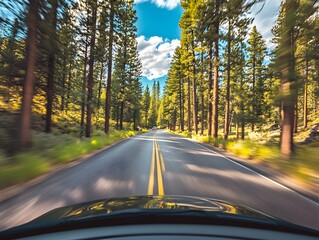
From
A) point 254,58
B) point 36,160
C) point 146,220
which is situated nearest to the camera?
point 146,220

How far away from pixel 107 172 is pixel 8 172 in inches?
113

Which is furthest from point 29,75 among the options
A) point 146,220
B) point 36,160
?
point 146,220

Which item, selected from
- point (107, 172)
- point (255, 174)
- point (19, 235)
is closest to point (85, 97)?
point (107, 172)

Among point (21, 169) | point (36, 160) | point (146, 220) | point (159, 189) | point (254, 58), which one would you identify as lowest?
point (159, 189)

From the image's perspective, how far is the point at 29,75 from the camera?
9.77 m

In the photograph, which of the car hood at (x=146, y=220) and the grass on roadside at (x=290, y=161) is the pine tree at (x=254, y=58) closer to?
the grass on roadside at (x=290, y=161)

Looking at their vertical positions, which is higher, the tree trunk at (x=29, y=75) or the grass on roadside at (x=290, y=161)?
the tree trunk at (x=29, y=75)

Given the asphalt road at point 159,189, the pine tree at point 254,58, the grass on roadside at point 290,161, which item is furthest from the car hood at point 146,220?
the pine tree at point 254,58

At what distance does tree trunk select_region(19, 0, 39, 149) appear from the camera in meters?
9.48

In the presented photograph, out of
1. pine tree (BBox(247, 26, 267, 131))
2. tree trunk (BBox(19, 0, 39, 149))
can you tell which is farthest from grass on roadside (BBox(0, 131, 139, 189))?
pine tree (BBox(247, 26, 267, 131))

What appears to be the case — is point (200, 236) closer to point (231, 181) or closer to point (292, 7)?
point (231, 181)

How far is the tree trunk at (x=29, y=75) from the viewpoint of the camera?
9.48m

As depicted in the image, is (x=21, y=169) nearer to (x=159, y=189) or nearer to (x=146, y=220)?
(x=159, y=189)

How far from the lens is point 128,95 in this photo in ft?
120
